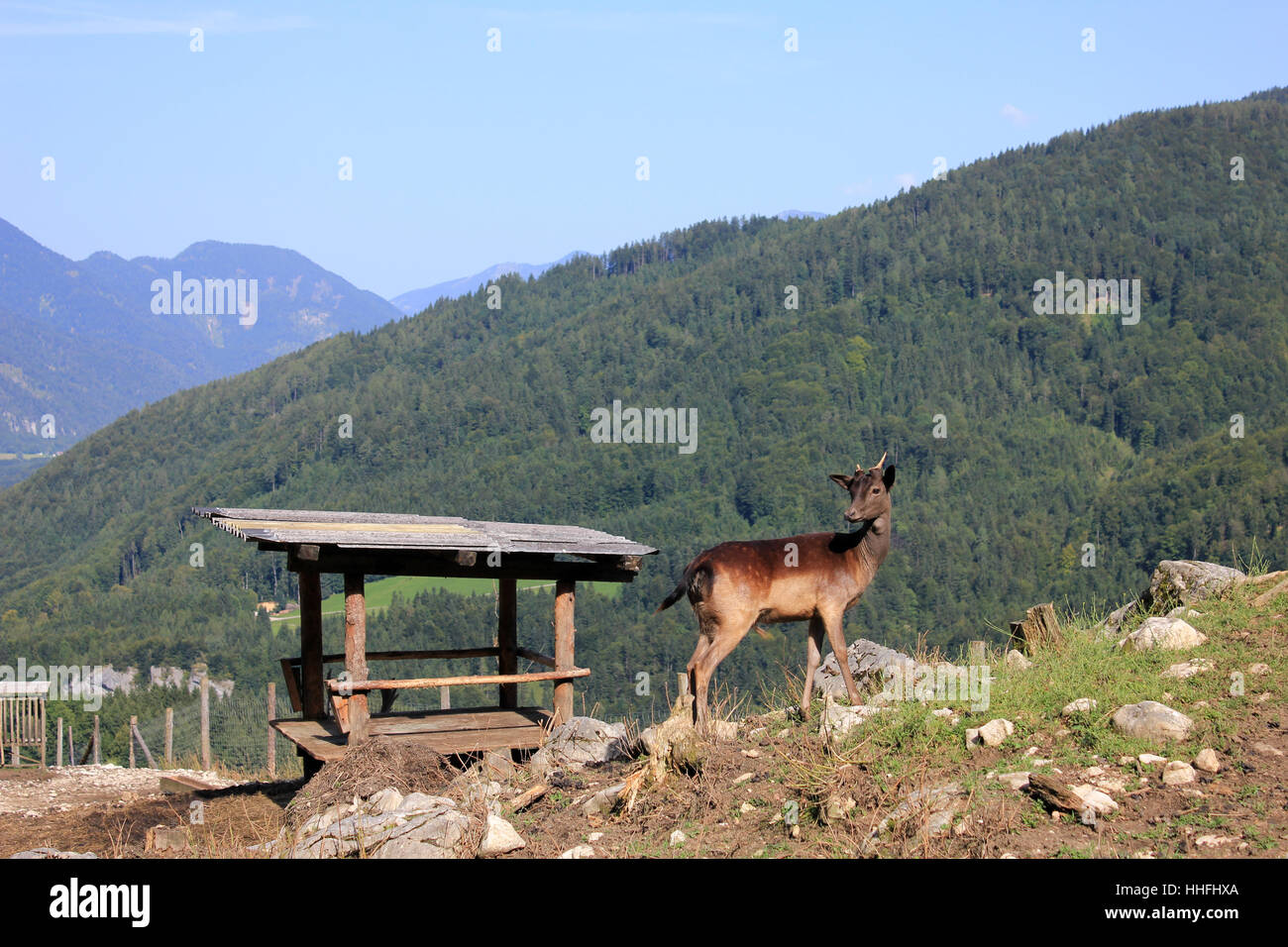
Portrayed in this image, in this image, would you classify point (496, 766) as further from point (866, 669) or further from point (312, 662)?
point (866, 669)

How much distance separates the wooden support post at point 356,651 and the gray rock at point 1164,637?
7.00 metres

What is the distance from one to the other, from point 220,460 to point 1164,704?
180330 mm

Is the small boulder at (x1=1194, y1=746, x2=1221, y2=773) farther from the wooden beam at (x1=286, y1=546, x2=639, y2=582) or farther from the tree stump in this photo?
the wooden beam at (x1=286, y1=546, x2=639, y2=582)

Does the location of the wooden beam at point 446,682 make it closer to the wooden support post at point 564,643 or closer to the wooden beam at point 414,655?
the wooden support post at point 564,643

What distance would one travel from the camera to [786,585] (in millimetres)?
9789

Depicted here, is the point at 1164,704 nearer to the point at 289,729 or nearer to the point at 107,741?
the point at 289,729

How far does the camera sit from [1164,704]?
8008mm

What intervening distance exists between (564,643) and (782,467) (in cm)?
13175

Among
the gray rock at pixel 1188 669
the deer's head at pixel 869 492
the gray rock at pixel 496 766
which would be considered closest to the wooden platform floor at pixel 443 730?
the gray rock at pixel 496 766

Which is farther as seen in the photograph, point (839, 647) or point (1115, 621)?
point (1115, 621)

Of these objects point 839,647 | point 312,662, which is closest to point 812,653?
point 839,647

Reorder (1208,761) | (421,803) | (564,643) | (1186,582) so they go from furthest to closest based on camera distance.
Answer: (564,643) → (1186,582) → (421,803) → (1208,761)

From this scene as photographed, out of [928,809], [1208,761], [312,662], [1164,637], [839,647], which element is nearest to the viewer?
[928,809]
